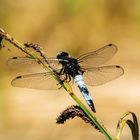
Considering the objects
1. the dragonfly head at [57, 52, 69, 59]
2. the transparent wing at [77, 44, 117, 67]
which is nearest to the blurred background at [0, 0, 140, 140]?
the transparent wing at [77, 44, 117, 67]

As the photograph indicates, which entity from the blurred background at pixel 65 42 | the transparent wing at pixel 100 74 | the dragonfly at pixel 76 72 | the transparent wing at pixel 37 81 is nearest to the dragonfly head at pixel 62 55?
the dragonfly at pixel 76 72

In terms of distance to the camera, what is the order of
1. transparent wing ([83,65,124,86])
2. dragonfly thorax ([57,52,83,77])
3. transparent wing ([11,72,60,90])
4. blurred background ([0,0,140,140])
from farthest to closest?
blurred background ([0,0,140,140]), transparent wing ([83,65,124,86]), transparent wing ([11,72,60,90]), dragonfly thorax ([57,52,83,77])

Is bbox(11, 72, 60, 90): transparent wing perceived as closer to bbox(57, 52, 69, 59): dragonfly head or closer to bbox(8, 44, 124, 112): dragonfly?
bbox(8, 44, 124, 112): dragonfly

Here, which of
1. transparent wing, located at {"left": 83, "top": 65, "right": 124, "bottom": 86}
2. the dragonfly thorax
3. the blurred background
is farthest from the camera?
the blurred background

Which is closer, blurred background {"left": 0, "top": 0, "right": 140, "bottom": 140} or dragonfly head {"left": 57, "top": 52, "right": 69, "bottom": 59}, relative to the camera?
dragonfly head {"left": 57, "top": 52, "right": 69, "bottom": 59}

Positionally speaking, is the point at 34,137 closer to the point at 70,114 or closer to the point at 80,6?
the point at 80,6

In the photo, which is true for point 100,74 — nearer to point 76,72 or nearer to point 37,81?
point 37,81

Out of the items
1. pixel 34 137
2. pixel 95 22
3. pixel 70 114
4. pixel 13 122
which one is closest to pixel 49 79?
pixel 70 114
